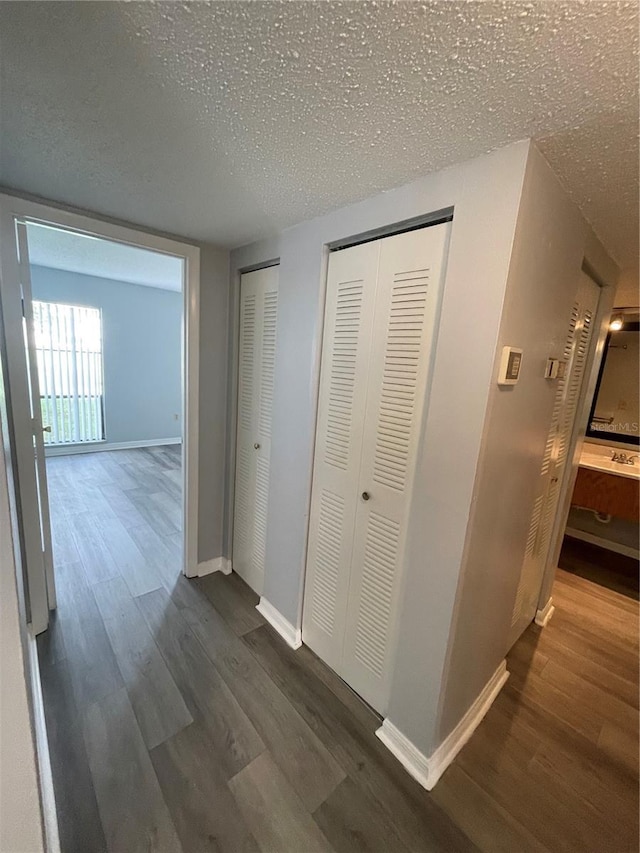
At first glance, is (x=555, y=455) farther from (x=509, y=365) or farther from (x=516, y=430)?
(x=509, y=365)

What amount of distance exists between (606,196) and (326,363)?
114 cm

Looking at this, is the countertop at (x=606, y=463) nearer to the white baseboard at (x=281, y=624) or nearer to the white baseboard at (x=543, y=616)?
the white baseboard at (x=543, y=616)

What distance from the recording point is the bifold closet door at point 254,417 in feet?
6.19

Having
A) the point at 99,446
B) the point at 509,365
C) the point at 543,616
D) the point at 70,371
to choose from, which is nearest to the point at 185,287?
the point at 509,365

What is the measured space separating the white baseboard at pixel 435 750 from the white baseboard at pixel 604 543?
226 centimetres

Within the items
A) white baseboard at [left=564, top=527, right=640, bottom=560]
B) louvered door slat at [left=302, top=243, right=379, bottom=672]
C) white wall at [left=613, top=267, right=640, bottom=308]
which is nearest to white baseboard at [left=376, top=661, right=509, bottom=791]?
louvered door slat at [left=302, top=243, right=379, bottom=672]

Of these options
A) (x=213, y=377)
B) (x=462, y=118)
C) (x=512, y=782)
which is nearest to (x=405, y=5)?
(x=462, y=118)

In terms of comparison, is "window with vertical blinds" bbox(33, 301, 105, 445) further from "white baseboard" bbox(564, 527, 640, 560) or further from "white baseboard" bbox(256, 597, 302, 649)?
"white baseboard" bbox(564, 527, 640, 560)

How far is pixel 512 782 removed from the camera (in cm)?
125

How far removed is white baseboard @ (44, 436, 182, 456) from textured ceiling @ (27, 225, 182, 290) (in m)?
2.34

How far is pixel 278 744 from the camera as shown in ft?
4.34

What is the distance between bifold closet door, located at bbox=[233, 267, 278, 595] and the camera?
1.89 meters

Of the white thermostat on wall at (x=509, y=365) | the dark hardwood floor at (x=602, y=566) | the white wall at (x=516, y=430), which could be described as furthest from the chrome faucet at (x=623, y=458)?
the white thermostat on wall at (x=509, y=365)

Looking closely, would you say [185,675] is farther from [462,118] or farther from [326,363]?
[462,118]
